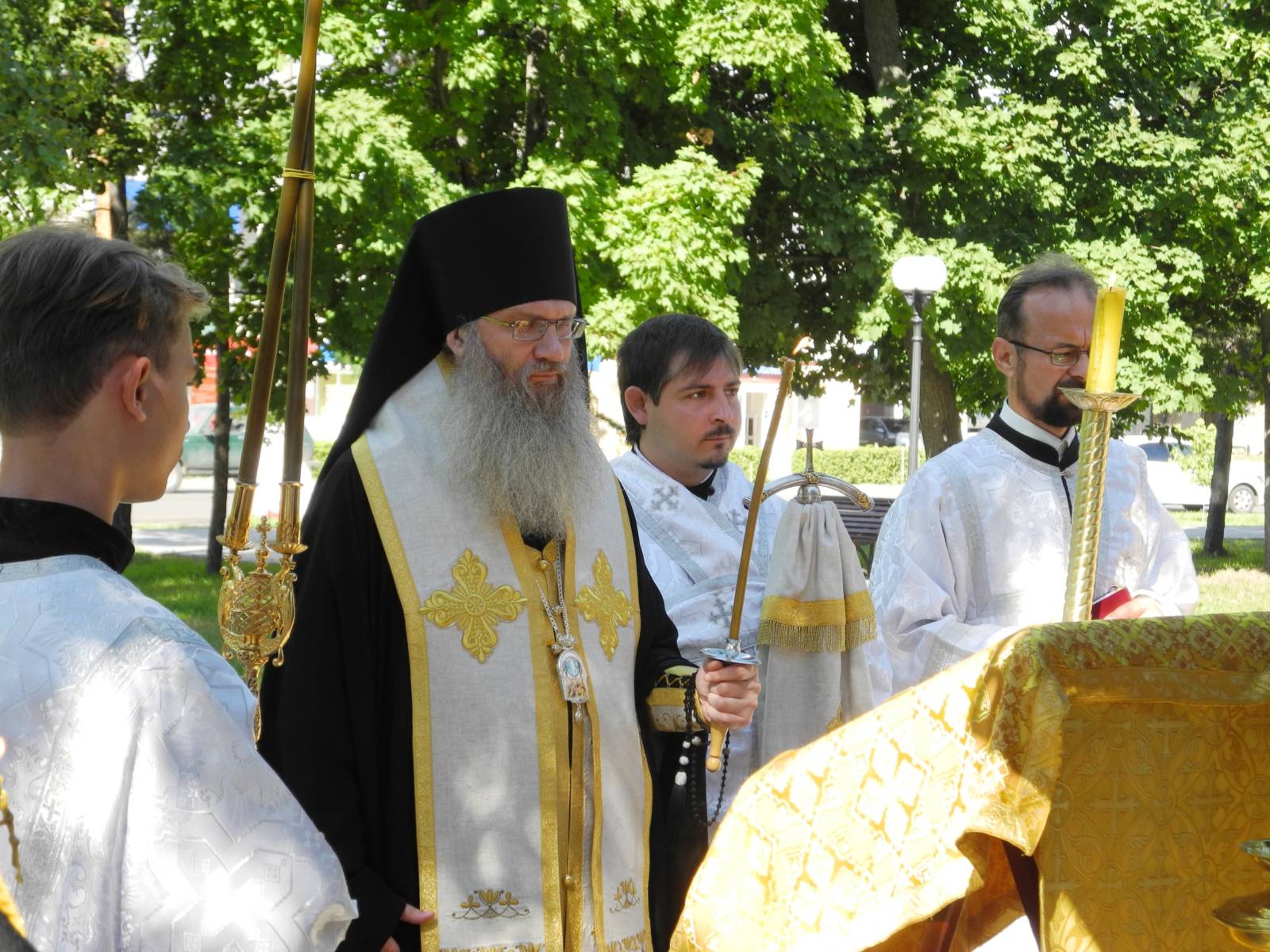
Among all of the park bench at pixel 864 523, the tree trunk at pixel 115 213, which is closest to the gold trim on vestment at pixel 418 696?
the park bench at pixel 864 523

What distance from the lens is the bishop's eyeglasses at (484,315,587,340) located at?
9.95 feet

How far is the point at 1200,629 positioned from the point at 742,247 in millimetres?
12780

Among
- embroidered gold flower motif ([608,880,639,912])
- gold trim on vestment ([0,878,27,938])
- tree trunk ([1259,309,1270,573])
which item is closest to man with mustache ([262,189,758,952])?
embroidered gold flower motif ([608,880,639,912])

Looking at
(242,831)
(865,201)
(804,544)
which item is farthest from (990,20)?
(242,831)

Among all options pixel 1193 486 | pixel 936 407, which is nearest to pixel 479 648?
pixel 936 407

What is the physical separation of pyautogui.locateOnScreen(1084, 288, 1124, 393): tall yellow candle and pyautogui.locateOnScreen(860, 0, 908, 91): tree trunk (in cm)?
1491

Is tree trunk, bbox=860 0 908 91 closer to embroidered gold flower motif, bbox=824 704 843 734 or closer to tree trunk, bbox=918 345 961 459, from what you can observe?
tree trunk, bbox=918 345 961 459

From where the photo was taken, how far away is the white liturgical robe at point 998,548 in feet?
12.3

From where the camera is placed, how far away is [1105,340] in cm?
213

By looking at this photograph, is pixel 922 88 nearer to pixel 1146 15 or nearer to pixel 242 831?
pixel 1146 15

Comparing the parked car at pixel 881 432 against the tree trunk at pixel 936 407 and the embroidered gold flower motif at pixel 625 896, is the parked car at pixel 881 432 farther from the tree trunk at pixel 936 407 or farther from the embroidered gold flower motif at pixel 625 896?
the embroidered gold flower motif at pixel 625 896

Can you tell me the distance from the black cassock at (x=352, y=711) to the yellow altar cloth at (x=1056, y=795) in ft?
2.95

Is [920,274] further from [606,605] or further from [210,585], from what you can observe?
[606,605]

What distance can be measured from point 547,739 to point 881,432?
46134 millimetres
